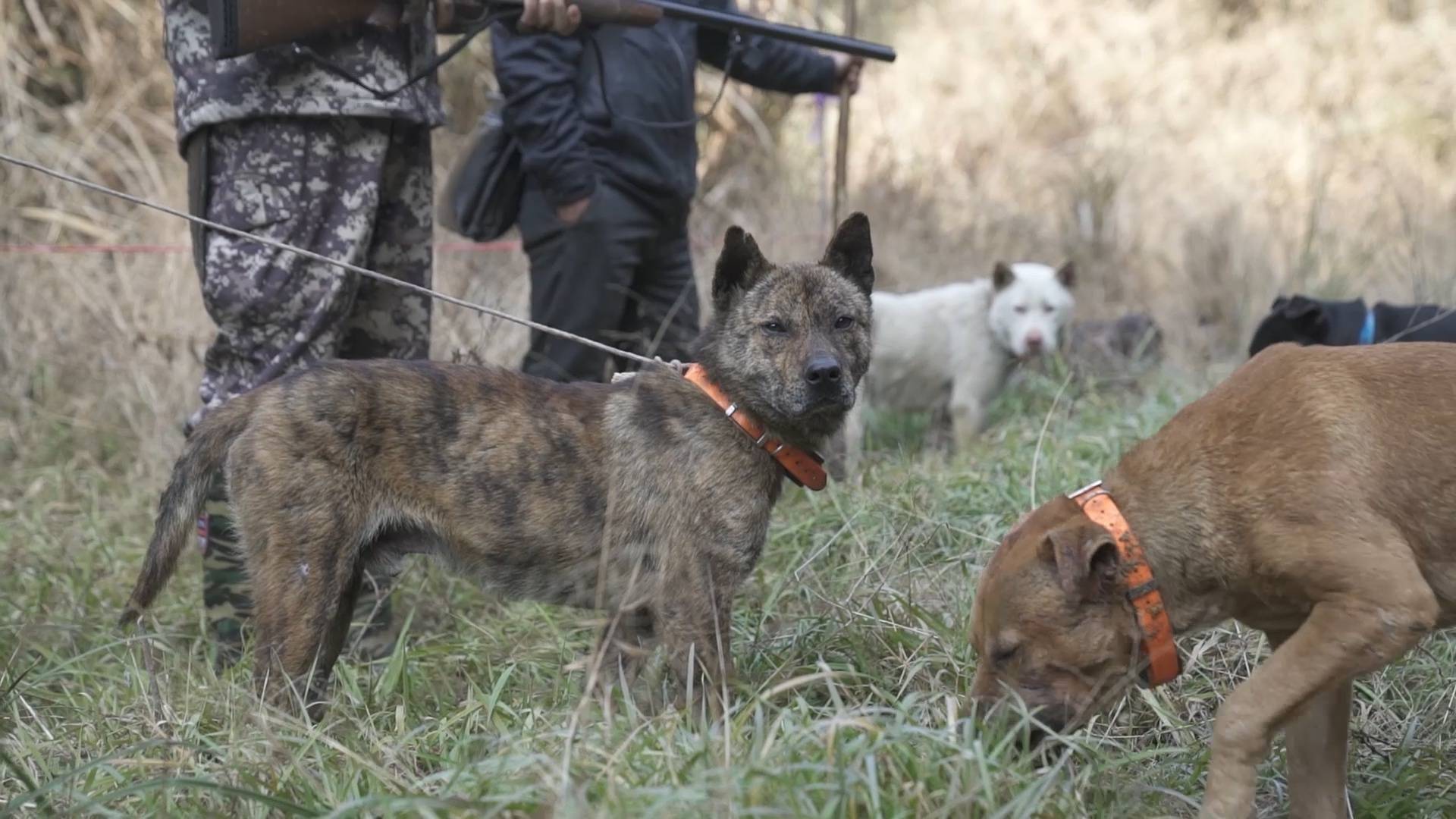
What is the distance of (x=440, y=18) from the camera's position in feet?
14.8

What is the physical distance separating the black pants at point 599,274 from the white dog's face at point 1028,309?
2.92m

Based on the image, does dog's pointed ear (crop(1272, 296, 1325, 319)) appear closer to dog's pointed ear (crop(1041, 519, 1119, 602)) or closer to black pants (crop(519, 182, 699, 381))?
black pants (crop(519, 182, 699, 381))

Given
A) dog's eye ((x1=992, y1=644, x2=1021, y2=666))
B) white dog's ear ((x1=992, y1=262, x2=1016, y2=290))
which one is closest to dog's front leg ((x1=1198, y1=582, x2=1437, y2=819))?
dog's eye ((x1=992, y1=644, x2=1021, y2=666))

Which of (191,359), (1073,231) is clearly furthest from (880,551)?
(1073,231)

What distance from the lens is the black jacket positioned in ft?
16.9

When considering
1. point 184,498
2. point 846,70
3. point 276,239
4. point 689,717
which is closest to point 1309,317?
point 846,70

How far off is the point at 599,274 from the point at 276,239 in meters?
1.47

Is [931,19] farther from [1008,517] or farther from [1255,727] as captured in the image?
[1255,727]

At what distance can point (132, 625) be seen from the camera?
4.09 m

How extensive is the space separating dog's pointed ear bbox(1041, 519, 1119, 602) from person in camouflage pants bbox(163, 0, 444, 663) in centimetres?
229

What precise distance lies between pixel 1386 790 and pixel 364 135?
351cm

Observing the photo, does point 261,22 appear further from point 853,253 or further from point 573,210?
point 853,253

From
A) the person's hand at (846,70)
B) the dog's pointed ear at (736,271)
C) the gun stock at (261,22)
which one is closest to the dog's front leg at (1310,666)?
the dog's pointed ear at (736,271)

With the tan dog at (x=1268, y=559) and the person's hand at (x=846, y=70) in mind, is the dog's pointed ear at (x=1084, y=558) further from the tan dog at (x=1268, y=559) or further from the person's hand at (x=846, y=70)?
the person's hand at (x=846, y=70)
